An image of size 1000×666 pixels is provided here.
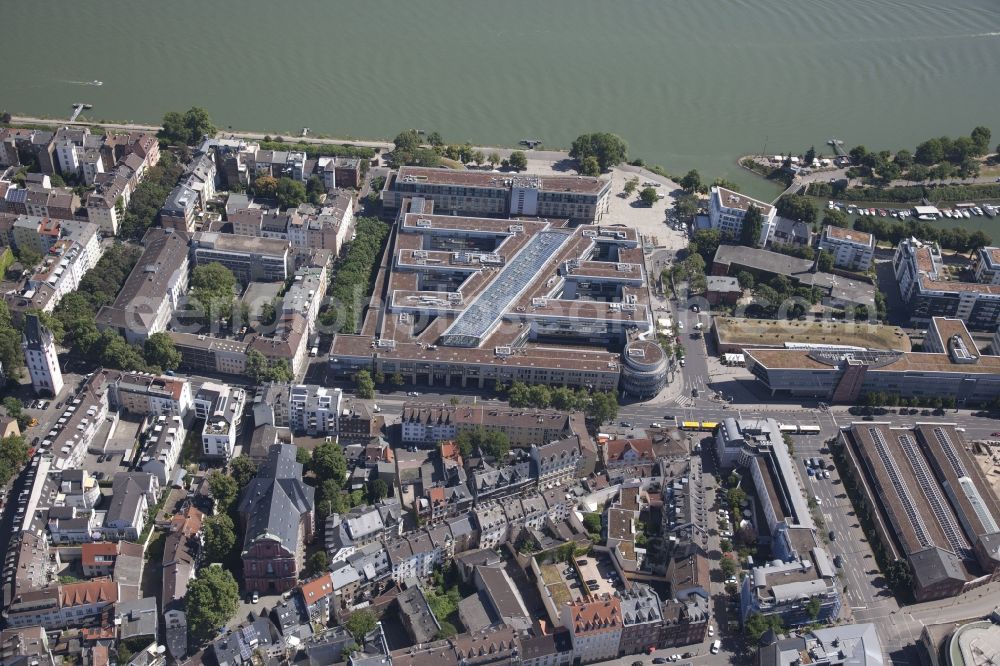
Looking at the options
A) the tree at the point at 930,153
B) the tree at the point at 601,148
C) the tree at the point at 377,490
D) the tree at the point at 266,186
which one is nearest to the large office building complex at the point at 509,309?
the tree at the point at 377,490

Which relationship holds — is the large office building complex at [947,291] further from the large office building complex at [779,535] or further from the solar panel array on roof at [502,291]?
the solar panel array on roof at [502,291]

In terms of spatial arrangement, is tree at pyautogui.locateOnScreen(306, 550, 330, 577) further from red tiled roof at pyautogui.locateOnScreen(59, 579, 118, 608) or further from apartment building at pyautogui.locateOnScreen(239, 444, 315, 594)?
red tiled roof at pyautogui.locateOnScreen(59, 579, 118, 608)

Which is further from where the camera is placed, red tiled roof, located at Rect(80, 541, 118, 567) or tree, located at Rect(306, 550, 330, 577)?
tree, located at Rect(306, 550, 330, 577)

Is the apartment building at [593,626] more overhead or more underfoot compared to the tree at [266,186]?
more underfoot

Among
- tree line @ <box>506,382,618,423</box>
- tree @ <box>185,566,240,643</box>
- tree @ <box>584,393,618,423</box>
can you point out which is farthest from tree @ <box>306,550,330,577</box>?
tree @ <box>584,393,618,423</box>

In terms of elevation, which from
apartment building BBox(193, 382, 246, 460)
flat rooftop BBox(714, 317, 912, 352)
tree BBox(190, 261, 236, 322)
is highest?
tree BBox(190, 261, 236, 322)

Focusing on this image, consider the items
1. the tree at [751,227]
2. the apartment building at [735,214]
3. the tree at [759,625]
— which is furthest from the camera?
the apartment building at [735,214]

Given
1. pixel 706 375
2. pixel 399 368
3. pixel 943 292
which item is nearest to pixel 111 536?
pixel 399 368
